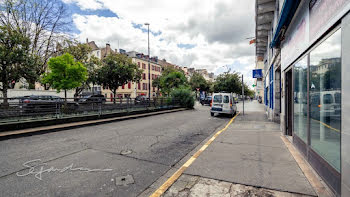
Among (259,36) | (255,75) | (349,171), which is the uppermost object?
(259,36)

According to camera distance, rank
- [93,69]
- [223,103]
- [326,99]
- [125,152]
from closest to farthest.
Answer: [326,99] < [125,152] < [223,103] < [93,69]

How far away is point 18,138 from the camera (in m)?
6.84

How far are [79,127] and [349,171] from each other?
10072mm

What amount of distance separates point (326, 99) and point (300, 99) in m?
1.71

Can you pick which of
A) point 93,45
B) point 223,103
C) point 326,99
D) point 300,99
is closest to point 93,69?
point 223,103

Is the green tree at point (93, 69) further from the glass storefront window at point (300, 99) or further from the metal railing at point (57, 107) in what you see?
the glass storefront window at point (300, 99)

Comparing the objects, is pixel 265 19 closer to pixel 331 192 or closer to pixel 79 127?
pixel 331 192

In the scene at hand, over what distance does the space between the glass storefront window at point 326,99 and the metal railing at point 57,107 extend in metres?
10.7

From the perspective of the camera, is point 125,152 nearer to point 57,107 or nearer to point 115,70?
point 57,107

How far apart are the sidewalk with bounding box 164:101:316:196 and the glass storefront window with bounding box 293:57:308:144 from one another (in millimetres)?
725

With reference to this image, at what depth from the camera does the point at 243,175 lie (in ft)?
11.4

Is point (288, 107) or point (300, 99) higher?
point (300, 99)

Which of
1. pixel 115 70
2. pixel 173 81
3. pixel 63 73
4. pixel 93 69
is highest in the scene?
pixel 93 69

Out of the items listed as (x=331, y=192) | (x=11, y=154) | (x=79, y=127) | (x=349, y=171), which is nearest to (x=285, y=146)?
(x=331, y=192)
